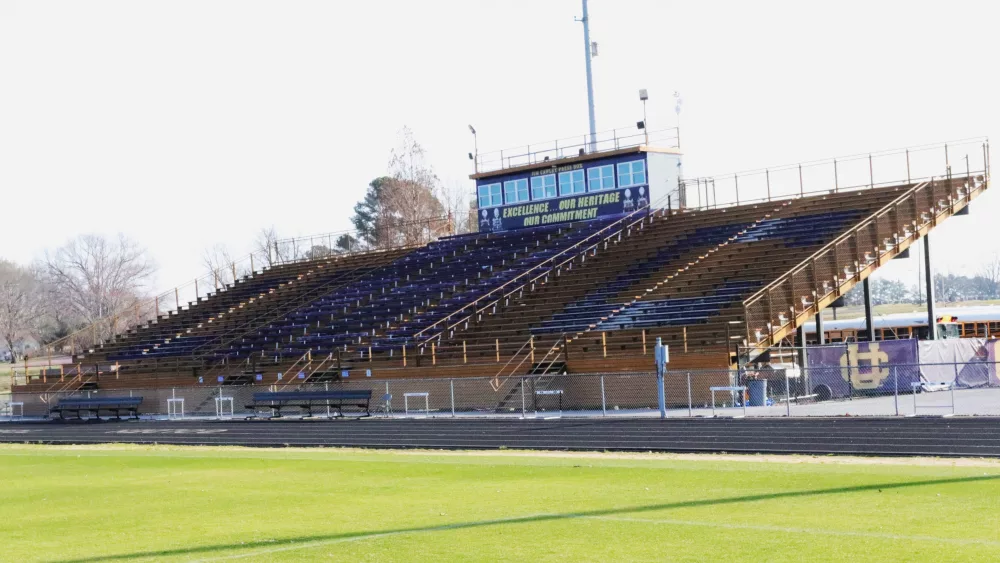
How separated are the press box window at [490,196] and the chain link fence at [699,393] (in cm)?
1652

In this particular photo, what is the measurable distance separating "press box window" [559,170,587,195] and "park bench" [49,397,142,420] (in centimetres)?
1988

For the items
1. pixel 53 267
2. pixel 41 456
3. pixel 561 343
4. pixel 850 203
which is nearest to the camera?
pixel 41 456

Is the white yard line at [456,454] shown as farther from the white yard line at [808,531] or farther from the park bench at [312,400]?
the white yard line at [808,531]

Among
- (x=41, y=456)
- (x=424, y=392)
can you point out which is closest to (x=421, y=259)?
(x=424, y=392)

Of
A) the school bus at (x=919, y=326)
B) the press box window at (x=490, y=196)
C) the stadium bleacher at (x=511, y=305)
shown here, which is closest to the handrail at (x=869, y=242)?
the stadium bleacher at (x=511, y=305)

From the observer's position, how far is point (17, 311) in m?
95.0

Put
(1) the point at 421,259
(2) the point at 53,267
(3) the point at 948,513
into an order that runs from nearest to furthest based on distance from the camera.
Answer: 1. (3) the point at 948,513
2. (1) the point at 421,259
3. (2) the point at 53,267

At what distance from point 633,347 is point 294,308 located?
2058 cm

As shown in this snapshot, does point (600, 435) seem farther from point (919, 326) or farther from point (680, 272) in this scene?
point (919, 326)

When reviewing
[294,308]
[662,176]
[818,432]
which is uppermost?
[662,176]

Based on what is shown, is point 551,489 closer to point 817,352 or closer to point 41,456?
point 41,456

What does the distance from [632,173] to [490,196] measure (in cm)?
745

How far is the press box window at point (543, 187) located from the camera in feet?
171

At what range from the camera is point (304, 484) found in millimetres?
19203
